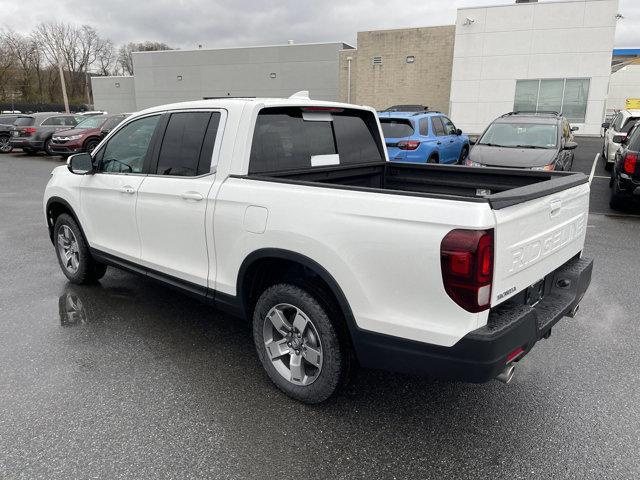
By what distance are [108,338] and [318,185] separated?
2.38m

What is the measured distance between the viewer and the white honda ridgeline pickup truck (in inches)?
90.7

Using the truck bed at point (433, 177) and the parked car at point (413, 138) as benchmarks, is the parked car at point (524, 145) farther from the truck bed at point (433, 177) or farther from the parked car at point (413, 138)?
the truck bed at point (433, 177)

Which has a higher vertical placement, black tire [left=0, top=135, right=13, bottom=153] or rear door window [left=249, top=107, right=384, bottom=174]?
rear door window [left=249, top=107, right=384, bottom=174]

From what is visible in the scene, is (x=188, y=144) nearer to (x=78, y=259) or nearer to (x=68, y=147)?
(x=78, y=259)

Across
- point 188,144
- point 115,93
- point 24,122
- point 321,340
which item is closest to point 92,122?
point 24,122

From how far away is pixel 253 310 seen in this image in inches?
133

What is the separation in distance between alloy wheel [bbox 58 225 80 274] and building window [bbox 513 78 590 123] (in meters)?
25.0

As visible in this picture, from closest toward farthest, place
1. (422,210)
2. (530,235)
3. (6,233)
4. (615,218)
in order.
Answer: (422,210) < (530,235) < (6,233) < (615,218)

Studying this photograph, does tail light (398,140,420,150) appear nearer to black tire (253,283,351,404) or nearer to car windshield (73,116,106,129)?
black tire (253,283,351,404)

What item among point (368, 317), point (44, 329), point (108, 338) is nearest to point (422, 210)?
point (368, 317)

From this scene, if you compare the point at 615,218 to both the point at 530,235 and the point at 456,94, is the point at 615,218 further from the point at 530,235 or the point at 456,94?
the point at 456,94

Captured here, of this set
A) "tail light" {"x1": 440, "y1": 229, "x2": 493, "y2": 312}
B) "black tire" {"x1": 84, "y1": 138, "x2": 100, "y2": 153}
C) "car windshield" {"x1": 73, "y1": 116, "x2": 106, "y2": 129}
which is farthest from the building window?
"tail light" {"x1": 440, "y1": 229, "x2": 493, "y2": 312}

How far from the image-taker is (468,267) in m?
2.21

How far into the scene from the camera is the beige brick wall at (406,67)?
29375 mm
